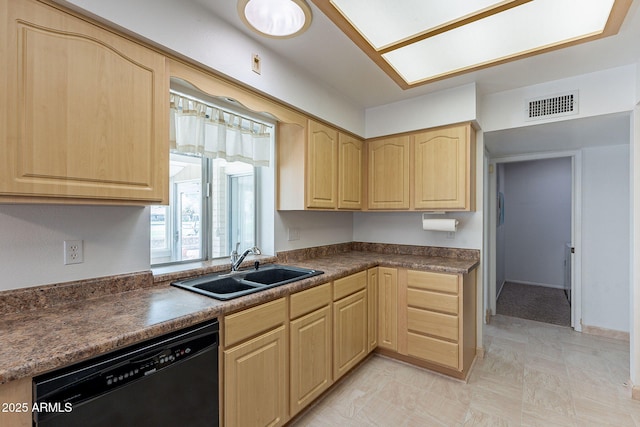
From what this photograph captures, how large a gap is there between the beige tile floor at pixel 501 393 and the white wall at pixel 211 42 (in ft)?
7.41

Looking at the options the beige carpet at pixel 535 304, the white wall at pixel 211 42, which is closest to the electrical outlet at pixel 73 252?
the white wall at pixel 211 42

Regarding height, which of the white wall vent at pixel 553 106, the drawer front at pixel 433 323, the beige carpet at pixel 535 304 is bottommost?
the beige carpet at pixel 535 304

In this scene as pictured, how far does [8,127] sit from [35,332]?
0.74 m

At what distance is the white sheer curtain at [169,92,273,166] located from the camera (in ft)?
6.17

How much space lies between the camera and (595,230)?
3303 millimetres

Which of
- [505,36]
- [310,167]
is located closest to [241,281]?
[310,167]

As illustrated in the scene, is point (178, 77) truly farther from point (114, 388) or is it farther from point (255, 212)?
point (114, 388)

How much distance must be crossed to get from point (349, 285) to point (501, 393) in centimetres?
138

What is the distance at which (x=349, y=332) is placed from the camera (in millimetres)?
2352

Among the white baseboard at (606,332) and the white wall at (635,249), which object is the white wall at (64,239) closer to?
the white wall at (635,249)

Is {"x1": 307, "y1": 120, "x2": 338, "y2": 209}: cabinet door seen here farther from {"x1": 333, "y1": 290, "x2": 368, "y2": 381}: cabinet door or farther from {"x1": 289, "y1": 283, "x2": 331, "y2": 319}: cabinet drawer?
{"x1": 333, "y1": 290, "x2": 368, "y2": 381}: cabinet door

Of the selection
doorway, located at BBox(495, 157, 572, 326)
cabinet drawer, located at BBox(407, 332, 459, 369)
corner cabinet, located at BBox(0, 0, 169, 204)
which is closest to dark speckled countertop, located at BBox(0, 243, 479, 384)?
corner cabinet, located at BBox(0, 0, 169, 204)

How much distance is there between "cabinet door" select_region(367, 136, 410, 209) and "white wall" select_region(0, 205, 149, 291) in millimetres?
2178

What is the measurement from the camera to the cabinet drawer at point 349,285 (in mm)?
2204
